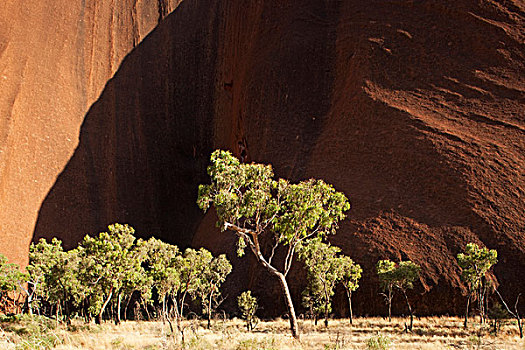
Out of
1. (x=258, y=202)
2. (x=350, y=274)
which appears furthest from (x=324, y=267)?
(x=258, y=202)

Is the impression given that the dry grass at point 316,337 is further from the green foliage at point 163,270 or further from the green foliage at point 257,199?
the green foliage at point 257,199

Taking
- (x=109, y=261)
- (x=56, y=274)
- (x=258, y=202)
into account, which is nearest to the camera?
(x=258, y=202)

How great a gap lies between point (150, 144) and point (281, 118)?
577 inches

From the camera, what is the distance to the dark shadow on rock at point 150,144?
37281 millimetres

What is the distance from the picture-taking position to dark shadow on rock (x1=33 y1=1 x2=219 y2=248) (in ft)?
122

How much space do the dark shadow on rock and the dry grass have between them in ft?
58.1

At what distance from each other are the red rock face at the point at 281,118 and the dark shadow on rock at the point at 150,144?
0.46ft

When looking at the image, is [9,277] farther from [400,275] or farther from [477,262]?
[477,262]

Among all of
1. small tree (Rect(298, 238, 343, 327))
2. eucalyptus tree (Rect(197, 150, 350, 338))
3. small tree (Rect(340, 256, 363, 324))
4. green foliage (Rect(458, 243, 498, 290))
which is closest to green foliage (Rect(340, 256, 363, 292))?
small tree (Rect(340, 256, 363, 324))

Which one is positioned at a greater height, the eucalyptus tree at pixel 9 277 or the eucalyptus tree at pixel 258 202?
the eucalyptus tree at pixel 258 202

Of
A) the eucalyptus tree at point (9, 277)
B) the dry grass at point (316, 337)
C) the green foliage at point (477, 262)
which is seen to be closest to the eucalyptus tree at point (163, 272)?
the dry grass at point (316, 337)

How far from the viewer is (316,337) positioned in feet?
52.0

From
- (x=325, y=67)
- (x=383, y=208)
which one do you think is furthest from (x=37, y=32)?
(x=383, y=208)

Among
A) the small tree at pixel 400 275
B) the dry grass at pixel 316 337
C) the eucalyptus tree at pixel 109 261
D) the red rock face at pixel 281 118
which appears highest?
the red rock face at pixel 281 118
